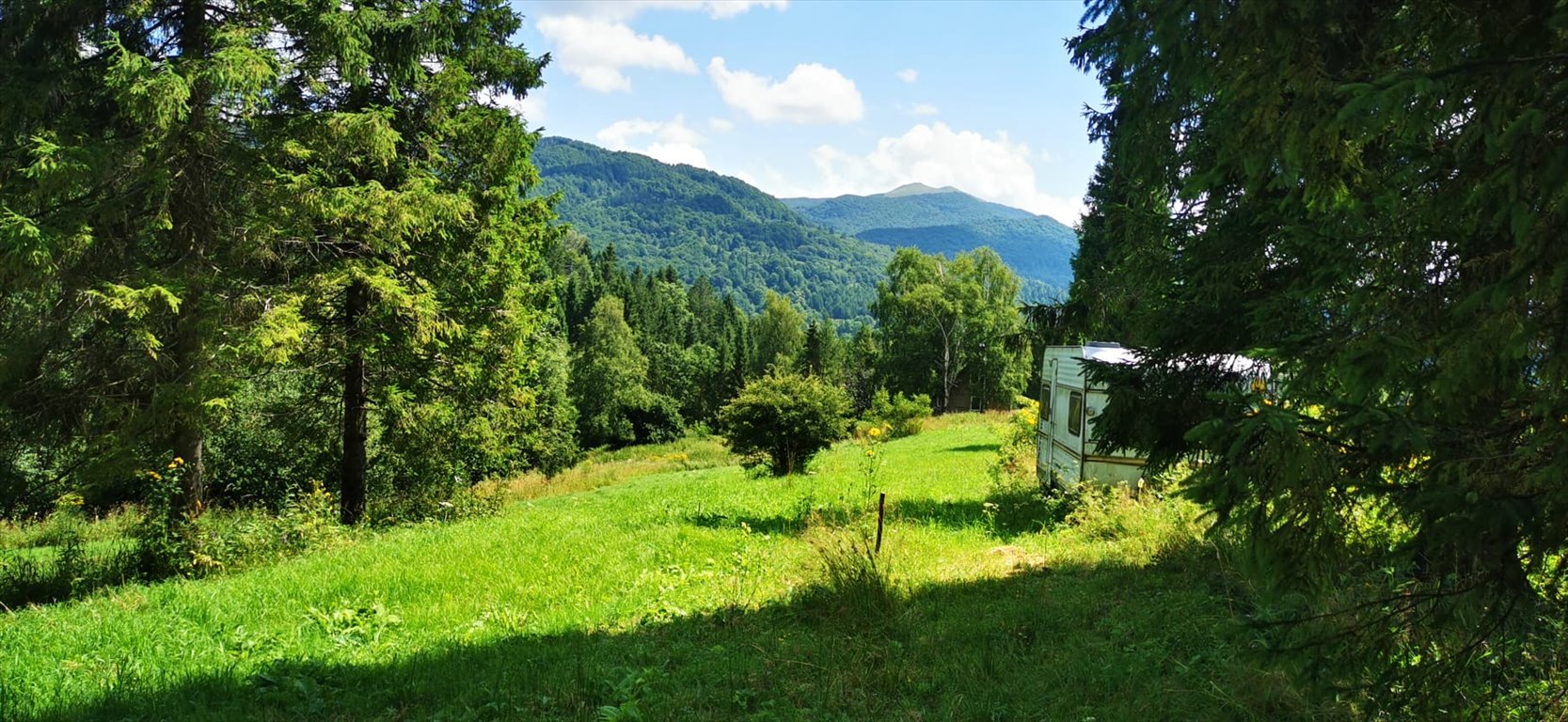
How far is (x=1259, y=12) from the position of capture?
8.84ft

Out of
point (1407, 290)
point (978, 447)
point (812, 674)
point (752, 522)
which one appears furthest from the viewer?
point (978, 447)

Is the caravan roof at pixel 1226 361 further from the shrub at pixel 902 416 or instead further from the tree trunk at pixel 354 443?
the shrub at pixel 902 416

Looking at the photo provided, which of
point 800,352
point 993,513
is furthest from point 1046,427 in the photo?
point 800,352

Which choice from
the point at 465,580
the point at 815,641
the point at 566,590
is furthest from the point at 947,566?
the point at 465,580

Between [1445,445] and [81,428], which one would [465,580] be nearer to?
[81,428]

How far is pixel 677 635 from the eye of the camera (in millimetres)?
5926

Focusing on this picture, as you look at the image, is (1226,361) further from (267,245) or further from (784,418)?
(267,245)

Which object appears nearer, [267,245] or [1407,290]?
[1407,290]

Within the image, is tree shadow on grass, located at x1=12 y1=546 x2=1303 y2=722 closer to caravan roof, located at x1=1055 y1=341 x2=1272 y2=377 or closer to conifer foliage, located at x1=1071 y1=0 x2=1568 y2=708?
conifer foliage, located at x1=1071 y1=0 x2=1568 y2=708

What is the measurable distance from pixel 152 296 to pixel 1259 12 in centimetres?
1105

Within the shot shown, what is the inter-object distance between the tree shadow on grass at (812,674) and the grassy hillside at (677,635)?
0.06 ft

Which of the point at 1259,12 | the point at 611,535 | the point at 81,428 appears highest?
the point at 1259,12

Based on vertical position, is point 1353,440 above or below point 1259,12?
below

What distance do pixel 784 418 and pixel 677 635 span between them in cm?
987
